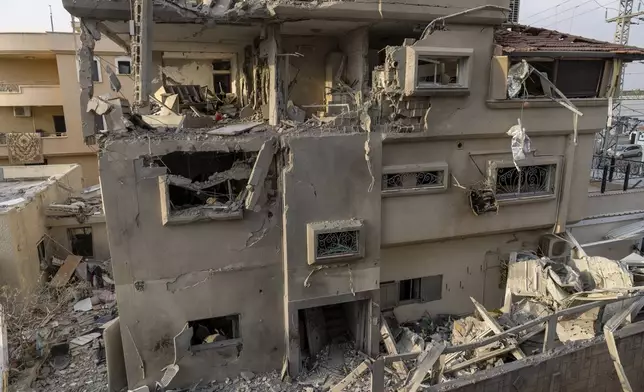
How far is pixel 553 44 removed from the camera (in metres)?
10.6

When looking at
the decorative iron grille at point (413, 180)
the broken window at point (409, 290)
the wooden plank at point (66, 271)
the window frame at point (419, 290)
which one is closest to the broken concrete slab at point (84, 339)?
the wooden plank at point (66, 271)

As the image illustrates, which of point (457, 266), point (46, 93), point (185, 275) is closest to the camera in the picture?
point (185, 275)

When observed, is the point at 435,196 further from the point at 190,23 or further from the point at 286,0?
the point at 190,23

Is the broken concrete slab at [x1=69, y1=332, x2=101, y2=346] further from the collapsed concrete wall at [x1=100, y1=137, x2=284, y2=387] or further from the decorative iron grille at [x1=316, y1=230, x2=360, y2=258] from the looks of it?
the decorative iron grille at [x1=316, y1=230, x2=360, y2=258]

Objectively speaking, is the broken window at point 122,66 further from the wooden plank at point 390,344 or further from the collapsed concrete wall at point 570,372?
the collapsed concrete wall at point 570,372

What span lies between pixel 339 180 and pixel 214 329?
4679mm

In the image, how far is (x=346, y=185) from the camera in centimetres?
955

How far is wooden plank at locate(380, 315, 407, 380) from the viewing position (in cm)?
958

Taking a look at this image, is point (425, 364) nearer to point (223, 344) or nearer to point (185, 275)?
point (223, 344)

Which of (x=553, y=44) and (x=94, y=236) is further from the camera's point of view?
(x=94, y=236)

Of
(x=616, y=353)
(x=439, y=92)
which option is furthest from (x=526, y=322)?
(x=439, y=92)

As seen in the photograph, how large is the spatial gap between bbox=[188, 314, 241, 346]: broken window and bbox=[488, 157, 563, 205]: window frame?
687cm

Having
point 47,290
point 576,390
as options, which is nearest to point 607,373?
point 576,390

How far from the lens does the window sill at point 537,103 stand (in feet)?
33.6
